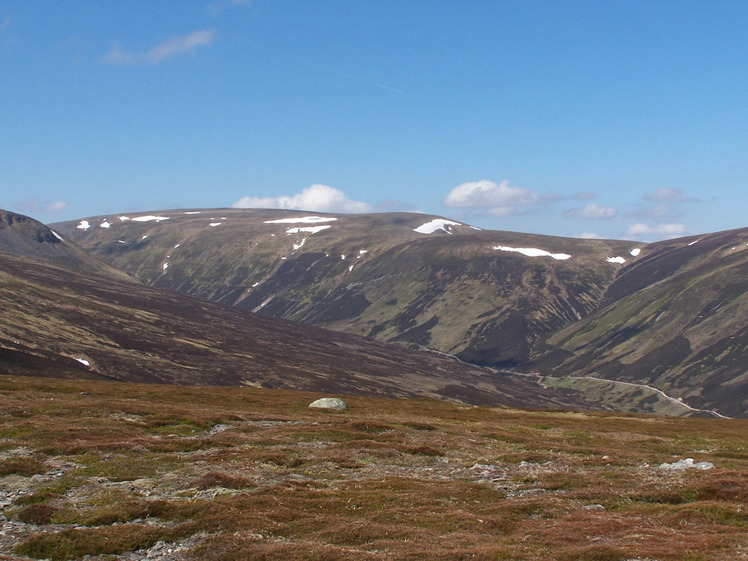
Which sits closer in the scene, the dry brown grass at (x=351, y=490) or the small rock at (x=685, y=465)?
the dry brown grass at (x=351, y=490)

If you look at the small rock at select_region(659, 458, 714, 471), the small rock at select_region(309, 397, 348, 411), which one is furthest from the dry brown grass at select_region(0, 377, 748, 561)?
the small rock at select_region(309, 397, 348, 411)

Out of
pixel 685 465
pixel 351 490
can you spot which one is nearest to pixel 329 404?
pixel 685 465

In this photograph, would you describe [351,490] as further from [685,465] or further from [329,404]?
[329,404]

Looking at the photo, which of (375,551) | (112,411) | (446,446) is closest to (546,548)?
(375,551)

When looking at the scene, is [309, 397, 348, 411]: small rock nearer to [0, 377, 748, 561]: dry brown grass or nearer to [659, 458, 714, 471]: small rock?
[0, 377, 748, 561]: dry brown grass

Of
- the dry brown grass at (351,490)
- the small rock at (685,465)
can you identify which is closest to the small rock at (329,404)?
the dry brown grass at (351,490)

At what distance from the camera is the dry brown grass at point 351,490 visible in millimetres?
22859

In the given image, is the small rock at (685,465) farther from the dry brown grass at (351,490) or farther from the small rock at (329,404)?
the small rock at (329,404)

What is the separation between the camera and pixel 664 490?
32156mm

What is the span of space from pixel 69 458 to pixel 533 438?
38.3 m

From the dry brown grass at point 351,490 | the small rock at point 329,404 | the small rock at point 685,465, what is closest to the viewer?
the dry brown grass at point 351,490

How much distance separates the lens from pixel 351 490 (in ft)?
108

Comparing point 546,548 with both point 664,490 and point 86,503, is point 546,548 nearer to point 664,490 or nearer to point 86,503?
point 664,490

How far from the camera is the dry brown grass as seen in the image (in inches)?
900
